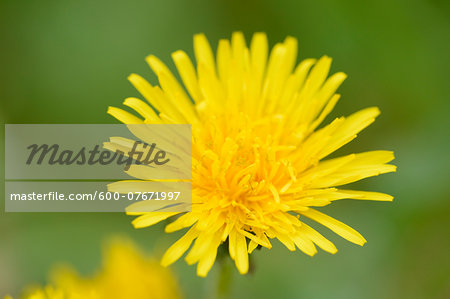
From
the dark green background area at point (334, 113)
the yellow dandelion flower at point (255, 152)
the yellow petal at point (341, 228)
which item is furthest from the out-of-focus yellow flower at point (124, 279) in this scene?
the yellow petal at point (341, 228)

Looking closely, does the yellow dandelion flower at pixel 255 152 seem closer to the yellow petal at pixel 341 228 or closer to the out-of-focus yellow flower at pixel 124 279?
the yellow petal at pixel 341 228

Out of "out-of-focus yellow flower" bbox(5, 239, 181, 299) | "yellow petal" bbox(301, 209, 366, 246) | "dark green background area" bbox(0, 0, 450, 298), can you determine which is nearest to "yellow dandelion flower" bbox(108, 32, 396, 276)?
"yellow petal" bbox(301, 209, 366, 246)

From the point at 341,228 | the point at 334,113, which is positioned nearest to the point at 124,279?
the point at 341,228

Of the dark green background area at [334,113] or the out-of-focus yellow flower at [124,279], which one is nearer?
the out-of-focus yellow flower at [124,279]

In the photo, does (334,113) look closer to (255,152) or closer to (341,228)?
(255,152)

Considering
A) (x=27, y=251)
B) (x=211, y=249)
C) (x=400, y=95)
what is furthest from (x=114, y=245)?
(x=400, y=95)

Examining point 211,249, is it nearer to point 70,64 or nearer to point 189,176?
point 189,176
